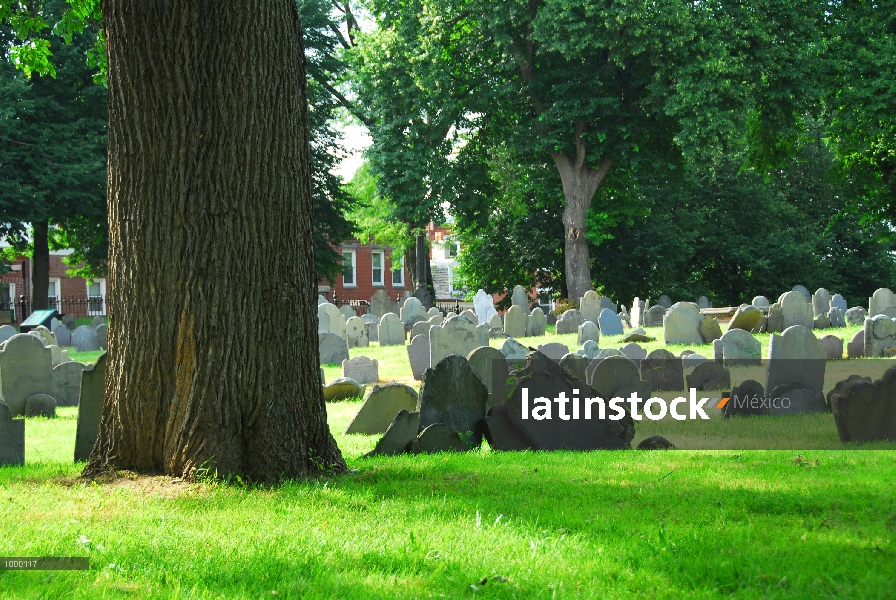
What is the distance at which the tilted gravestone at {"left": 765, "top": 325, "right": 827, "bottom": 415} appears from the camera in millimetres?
9680

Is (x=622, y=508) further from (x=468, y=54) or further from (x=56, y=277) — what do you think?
(x=56, y=277)

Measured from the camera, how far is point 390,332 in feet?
70.5

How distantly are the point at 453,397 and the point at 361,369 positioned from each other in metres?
6.25

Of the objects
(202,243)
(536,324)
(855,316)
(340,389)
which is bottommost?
(340,389)

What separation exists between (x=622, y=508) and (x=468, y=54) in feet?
87.0

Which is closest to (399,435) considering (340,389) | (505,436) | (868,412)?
(505,436)

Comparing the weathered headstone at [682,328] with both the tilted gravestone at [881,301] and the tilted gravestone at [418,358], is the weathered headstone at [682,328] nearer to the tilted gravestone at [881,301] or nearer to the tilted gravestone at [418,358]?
the tilted gravestone at [418,358]

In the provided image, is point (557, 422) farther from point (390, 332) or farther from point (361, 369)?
point (390, 332)

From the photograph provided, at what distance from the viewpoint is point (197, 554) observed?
12.7ft

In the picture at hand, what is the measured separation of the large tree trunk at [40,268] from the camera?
104 feet

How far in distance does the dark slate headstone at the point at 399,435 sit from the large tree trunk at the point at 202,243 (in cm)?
187

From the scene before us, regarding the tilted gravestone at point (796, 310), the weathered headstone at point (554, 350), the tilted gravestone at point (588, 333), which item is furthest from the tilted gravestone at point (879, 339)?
the weathered headstone at point (554, 350)

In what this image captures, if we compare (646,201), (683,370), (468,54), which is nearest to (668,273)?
(646,201)

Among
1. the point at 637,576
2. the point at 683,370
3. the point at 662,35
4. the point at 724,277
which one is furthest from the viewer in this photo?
the point at 724,277
